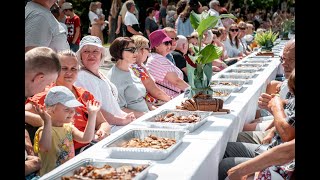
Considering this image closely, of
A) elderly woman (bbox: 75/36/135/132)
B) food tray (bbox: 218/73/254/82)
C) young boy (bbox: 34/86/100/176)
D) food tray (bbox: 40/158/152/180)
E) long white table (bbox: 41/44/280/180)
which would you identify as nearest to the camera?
food tray (bbox: 40/158/152/180)

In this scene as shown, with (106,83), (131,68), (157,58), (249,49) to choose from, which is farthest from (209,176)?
(249,49)

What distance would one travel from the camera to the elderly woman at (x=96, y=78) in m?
3.44

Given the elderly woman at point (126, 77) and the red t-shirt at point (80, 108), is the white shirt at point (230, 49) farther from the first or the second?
the red t-shirt at point (80, 108)

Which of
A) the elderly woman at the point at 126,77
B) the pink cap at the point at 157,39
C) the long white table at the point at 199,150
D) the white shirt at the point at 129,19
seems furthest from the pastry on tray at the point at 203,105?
the white shirt at the point at 129,19

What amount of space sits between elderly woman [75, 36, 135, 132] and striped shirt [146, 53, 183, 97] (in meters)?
1.20

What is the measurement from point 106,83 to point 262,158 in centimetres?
159

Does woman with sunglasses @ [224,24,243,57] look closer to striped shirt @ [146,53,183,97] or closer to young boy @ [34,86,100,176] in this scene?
striped shirt @ [146,53,183,97]

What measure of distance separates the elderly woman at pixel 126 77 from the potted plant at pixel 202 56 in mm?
774

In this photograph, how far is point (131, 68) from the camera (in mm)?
4258

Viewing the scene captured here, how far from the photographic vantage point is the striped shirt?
471 centimetres

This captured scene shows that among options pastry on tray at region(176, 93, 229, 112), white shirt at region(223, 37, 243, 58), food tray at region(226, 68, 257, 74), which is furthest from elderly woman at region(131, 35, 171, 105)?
white shirt at region(223, 37, 243, 58)

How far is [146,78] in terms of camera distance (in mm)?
4332

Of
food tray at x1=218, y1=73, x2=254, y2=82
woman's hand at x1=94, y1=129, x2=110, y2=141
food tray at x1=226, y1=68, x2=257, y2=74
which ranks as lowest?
food tray at x1=226, y1=68, x2=257, y2=74

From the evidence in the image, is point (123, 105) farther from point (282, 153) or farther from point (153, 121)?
point (282, 153)
